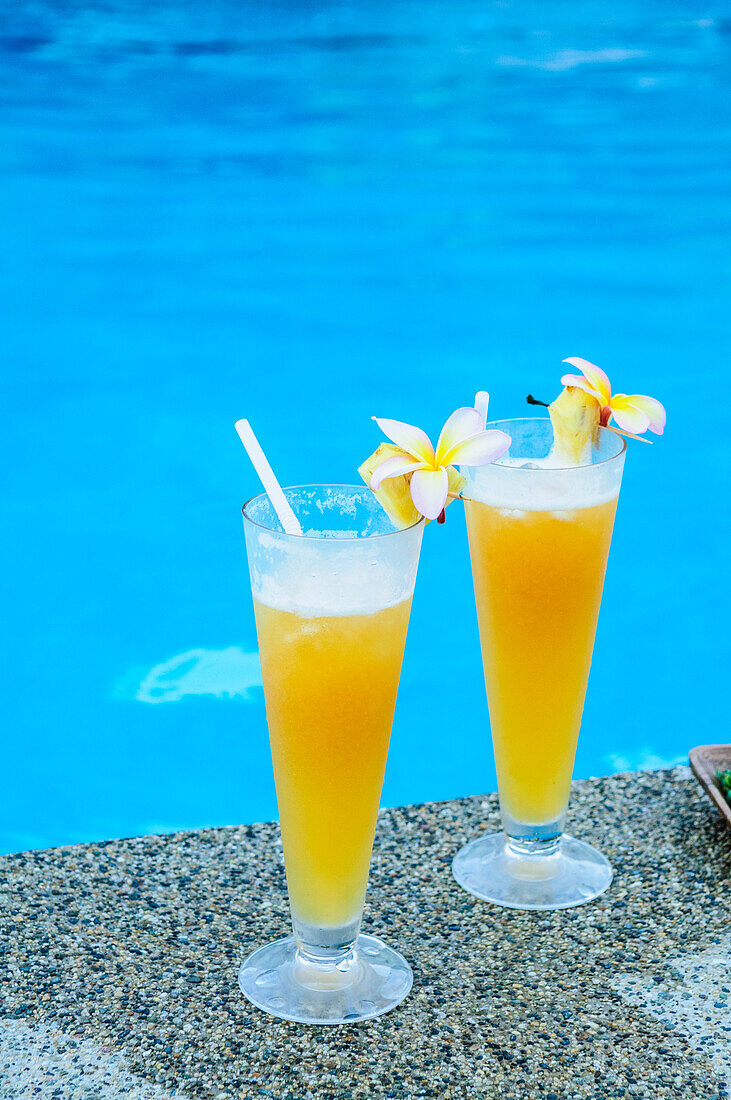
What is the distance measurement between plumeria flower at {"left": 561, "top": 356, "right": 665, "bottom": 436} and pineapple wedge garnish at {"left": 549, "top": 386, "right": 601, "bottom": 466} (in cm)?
1

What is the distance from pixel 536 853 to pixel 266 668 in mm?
617

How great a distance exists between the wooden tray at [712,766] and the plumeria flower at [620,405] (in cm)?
61

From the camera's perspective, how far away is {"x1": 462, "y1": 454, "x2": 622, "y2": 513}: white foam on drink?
1639 millimetres

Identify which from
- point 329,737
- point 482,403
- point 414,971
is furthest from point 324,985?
point 482,403

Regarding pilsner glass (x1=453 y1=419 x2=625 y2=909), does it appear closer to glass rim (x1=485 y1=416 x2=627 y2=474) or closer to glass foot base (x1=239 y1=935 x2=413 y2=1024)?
glass rim (x1=485 y1=416 x2=627 y2=474)

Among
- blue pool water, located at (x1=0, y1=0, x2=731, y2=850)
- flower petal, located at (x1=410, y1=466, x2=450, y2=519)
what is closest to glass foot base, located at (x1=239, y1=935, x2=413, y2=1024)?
flower petal, located at (x1=410, y1=466, x2=450, y2=519)

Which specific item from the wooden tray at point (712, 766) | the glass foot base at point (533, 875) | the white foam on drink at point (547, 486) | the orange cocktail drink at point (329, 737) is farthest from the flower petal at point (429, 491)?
the wooden tray at point (712, 766)

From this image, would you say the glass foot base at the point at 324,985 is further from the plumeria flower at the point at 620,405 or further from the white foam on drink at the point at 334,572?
the plumeria flower at the point at 620,405

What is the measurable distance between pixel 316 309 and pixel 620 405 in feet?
9.92

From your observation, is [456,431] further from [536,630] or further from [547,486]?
[536,630]

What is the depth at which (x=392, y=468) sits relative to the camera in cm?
137

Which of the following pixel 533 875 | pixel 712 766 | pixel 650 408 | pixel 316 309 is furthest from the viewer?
pixel 316 309

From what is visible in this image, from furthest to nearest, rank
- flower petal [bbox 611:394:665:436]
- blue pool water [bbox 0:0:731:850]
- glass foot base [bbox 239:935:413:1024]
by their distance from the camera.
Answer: blue pool water [bbox 0:0:731:850] < flower petal [bbox 611:394:665:436] < glass foot base [bbox 239:935:413:1024]

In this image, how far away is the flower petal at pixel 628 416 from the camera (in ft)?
5.24
